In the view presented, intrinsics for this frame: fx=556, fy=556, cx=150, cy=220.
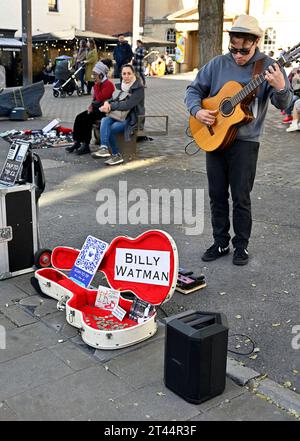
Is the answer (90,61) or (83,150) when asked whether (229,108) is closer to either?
(83,150)

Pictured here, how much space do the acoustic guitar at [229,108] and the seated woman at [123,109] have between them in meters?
4.07

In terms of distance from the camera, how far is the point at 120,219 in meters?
6.11

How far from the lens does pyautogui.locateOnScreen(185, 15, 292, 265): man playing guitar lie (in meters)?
4.31

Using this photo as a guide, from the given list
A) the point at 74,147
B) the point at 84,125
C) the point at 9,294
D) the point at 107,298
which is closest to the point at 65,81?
the point at 74,147

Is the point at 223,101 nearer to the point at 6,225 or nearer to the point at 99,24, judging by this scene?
the point at 6,225

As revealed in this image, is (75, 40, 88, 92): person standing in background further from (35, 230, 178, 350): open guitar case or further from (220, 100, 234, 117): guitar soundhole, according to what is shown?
(35, 230, 178, 350): open guitar case

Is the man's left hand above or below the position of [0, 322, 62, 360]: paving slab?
above

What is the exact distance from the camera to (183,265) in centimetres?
489

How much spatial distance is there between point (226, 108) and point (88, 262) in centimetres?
167

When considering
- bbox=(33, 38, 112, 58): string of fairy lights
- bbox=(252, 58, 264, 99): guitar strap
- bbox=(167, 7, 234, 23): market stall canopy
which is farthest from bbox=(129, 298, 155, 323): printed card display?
bbox=(167, 7, 234, 23): market stall canopy

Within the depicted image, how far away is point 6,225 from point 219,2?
8.23 m

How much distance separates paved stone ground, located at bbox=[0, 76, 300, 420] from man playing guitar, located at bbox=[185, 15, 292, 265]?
33 centimetres
